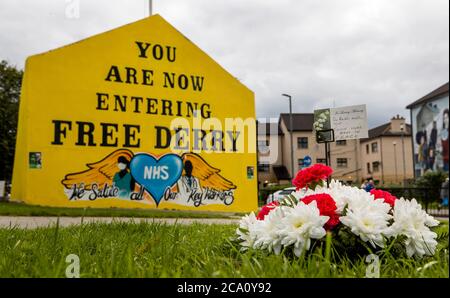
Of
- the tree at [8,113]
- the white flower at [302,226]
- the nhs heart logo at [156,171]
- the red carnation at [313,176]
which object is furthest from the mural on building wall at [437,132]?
the tree at [8,113]

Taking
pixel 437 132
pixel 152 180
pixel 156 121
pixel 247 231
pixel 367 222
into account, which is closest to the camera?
pixel 437 132

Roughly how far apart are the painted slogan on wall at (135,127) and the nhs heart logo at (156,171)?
4 centimetres

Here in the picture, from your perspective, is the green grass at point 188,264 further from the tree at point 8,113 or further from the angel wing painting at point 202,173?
the tree at point 8,113

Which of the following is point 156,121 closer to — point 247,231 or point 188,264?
point 247,231

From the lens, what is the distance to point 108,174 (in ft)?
44.5

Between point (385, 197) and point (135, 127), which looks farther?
point (135, 127)

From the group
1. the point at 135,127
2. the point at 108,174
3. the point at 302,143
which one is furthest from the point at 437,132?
the point at 135,127

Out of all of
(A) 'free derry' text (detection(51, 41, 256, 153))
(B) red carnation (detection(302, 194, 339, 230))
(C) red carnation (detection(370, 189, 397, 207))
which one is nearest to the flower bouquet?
(B) red carnation (detection(302, 194, 339, 230))

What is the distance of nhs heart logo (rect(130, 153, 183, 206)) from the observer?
1405 centimetres

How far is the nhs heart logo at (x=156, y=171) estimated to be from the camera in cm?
1405
